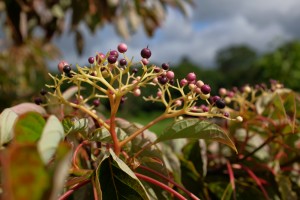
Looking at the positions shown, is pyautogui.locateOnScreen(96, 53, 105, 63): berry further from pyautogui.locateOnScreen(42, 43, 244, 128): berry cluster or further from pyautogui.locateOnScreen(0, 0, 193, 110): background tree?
pyautogui.locateOnScreen(0, 0, 193, 110): background tree

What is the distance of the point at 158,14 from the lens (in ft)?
10.3

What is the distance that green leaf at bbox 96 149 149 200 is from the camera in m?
0.47

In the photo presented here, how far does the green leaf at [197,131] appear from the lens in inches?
19.6

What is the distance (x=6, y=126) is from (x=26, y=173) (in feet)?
0.67

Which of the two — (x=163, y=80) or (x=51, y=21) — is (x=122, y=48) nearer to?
(x=163, y=80)

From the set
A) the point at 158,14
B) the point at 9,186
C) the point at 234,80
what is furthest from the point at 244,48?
the point at 9,186

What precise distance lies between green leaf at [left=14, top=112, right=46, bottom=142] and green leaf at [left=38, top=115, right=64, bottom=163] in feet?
0.15

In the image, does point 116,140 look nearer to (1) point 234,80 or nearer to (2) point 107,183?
(2) point 107,183

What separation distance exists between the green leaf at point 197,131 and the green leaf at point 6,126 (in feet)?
0.61

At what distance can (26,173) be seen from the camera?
0.88ft

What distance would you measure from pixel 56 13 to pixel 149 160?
1993mm

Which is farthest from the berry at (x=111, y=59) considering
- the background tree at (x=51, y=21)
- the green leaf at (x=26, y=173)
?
the background tree at (x=51, y=21)

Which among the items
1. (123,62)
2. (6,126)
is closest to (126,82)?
(123,62)

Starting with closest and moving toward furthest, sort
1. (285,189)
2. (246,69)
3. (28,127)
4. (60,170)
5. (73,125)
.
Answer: (60,170) < (28,127) < (73,125) < (285,189) < (246,69)
